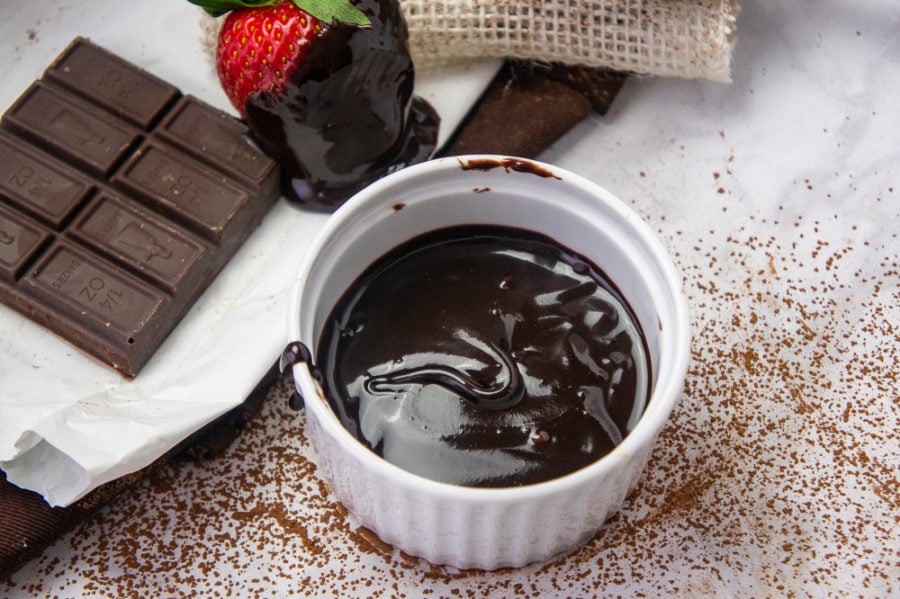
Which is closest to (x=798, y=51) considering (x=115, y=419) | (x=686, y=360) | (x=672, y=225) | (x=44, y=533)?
(x=672, y=225)

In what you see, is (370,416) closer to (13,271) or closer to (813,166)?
(13,271)

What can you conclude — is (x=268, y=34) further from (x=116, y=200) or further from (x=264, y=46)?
(x=116, y=200)

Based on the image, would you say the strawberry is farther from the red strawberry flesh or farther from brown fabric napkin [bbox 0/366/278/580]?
brown fabric napkin [bbox 0/366/278/580]

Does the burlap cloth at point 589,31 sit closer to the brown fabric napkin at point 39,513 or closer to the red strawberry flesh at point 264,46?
the red strawberry flesh at point 264,46

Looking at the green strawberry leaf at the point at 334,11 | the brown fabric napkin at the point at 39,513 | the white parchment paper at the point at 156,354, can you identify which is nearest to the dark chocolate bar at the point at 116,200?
the white parchment paper at the point at 156,354

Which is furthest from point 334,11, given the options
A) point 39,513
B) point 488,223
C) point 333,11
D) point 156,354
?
point 39,513

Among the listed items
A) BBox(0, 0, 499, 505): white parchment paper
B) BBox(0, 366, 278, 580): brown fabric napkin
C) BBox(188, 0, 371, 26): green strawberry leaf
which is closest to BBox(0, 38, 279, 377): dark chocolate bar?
BBox(0, 0, 499, 505): white parchment paper
